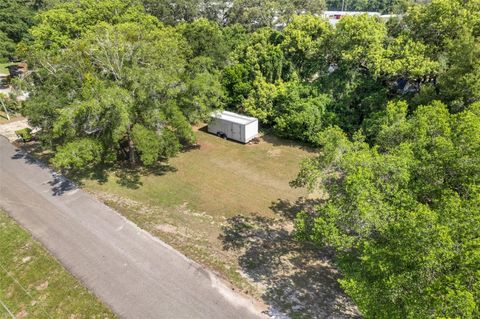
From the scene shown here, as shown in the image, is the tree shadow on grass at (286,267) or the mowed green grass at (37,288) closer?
the mowed green grass at (37,288)

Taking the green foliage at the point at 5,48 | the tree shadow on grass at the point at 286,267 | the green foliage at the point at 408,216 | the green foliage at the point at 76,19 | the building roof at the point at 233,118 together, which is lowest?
the tree shadow on grass at the point at 286,267

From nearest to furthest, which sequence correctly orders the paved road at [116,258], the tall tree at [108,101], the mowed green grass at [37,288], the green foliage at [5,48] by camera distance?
the mowed green grass at [37,288], the paved road at [116,258], the tall tree at [108,101], the green foliage at [5,48]

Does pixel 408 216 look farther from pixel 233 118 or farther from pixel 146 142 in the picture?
pixel 233 118

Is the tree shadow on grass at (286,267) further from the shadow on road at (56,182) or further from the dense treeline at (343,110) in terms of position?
the shadow on road at (56,182)

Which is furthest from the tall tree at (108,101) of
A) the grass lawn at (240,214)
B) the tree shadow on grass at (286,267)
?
the tree shadow on grass at (286,267)

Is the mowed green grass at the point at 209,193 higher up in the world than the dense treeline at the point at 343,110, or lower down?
lower down

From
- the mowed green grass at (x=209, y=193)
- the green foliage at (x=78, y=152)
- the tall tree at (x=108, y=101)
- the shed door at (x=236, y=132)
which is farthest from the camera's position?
the shed door at (x=236, y=132)

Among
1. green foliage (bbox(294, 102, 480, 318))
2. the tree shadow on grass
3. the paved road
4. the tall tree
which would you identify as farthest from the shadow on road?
green foliage (bbox(294, 102, 480, 318))

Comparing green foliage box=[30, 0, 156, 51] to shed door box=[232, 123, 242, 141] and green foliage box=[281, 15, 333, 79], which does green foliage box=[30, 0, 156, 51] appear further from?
shed door box=[232, 123, 242, 141]
